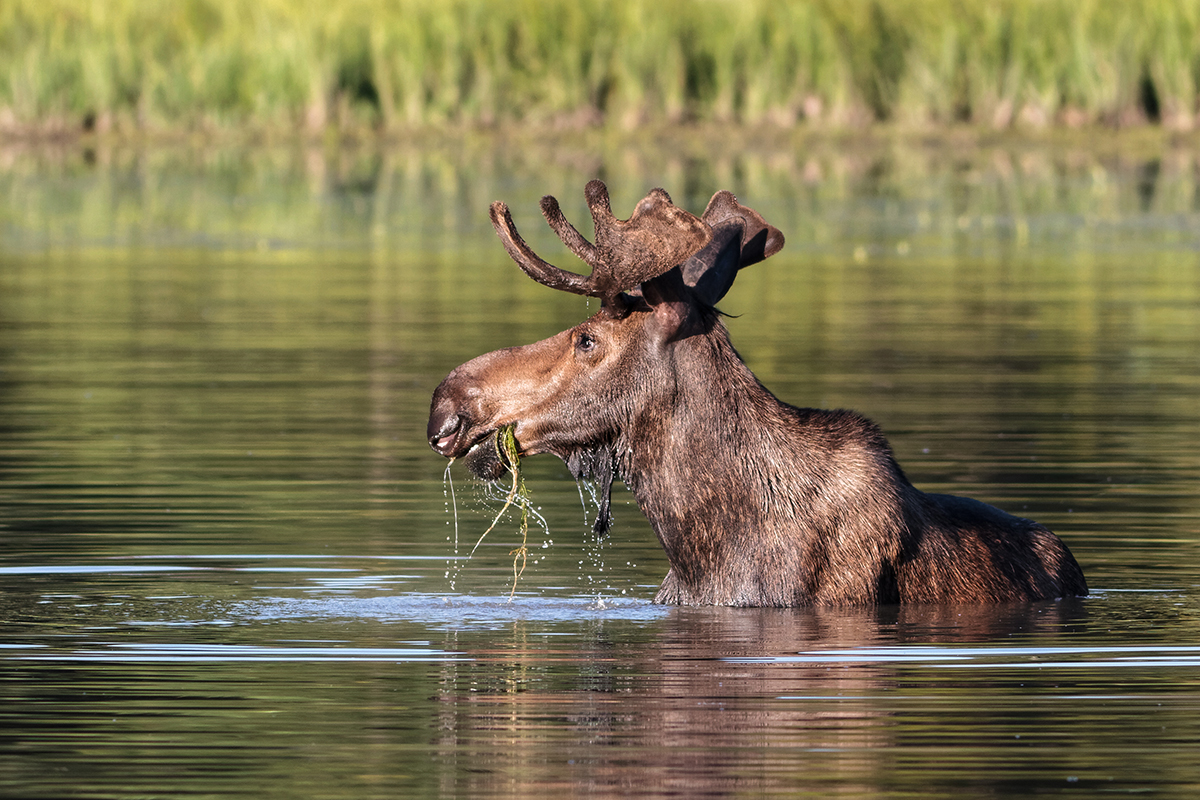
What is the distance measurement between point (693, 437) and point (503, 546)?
3350 mm

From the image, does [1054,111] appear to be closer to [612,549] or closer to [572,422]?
[612,549]

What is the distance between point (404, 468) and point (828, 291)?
12.4 meters

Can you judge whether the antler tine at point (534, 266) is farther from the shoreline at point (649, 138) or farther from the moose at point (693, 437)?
the shoreline at point (649, 138)

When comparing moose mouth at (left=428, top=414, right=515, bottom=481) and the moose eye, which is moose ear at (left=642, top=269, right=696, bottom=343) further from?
moose mouth at (left=428, top=414, right=515, bottom=481)

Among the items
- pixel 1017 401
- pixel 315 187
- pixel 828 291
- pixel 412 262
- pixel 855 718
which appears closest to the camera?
pixel 855 718

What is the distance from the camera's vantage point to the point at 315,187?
134 feet

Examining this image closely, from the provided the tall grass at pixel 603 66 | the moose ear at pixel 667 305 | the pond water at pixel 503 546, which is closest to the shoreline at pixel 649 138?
the tall grass at pixel 603 66

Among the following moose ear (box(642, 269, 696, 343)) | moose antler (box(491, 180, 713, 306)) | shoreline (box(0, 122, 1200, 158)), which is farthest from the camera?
shoreline (box(0, 122, 1200, 158))

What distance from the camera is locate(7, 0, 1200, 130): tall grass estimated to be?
45438mm

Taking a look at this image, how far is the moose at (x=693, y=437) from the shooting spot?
10219 mm

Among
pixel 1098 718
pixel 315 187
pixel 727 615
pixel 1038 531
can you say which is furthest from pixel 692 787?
pixel 315 187

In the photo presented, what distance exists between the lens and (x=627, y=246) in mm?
9984

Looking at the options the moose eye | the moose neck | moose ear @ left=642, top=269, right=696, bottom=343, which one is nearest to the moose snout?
the moose eye

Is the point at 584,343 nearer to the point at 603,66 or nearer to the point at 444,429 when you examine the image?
the point at 444,429
